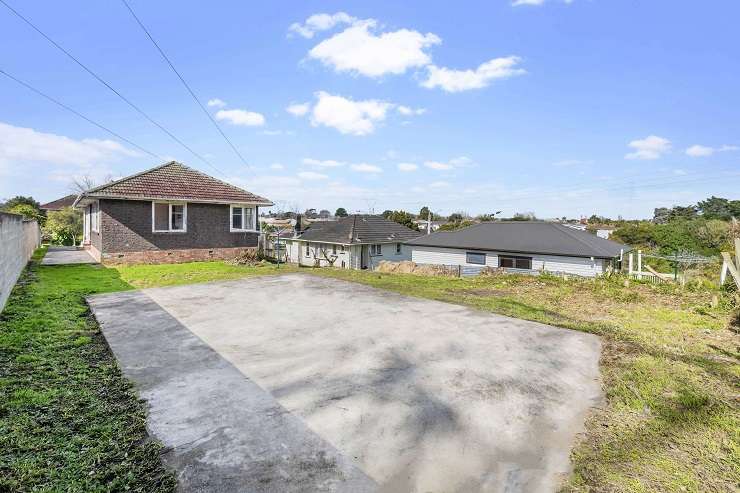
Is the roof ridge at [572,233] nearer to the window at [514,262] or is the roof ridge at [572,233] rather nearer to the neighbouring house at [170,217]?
the window at [514,262]

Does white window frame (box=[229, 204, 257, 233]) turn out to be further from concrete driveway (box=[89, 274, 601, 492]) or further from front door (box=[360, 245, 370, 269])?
front door (box=[360, 245, 370, 269])

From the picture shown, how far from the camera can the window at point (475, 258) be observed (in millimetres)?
24750

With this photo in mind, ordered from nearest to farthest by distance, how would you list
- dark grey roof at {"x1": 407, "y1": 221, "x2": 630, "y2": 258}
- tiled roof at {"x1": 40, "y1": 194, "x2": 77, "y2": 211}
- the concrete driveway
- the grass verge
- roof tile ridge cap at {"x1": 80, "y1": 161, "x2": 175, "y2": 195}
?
the grass verge → the concrete driveway → roof tile ridge cap at {"x1": 80, "y1": 161, "x2": 175, "y2": 195} → dark grey roof at {"x1": 407, "y1": 221, "x2": 630, "y2": 258} → tiled roof at {"x1": 40, "y1": 194, "x2": 77, "y2": 211}

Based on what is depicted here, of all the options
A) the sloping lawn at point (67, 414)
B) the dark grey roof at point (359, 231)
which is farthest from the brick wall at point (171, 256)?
the dark grey roof at point (359, 231)

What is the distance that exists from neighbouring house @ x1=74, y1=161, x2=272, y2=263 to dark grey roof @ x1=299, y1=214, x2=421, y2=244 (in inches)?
460

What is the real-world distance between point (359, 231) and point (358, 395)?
2657cm

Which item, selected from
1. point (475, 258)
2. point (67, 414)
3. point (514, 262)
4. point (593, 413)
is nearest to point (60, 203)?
point (475, 258)

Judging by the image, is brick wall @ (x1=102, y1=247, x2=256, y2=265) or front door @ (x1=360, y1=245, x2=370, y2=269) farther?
front door @ (x1=360, y1=245, x2=370, y2=269)

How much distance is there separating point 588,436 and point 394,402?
1.69 meters

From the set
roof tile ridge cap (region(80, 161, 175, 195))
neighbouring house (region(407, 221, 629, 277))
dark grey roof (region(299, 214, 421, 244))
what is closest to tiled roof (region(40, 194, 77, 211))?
dark grey roof (region(299, 214, 421, 244))

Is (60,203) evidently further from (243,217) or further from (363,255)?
(243,217)

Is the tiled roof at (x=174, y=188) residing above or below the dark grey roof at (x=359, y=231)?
above

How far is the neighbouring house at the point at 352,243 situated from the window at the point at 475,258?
A: 740cm

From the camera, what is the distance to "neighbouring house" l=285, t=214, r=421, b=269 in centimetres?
2941
